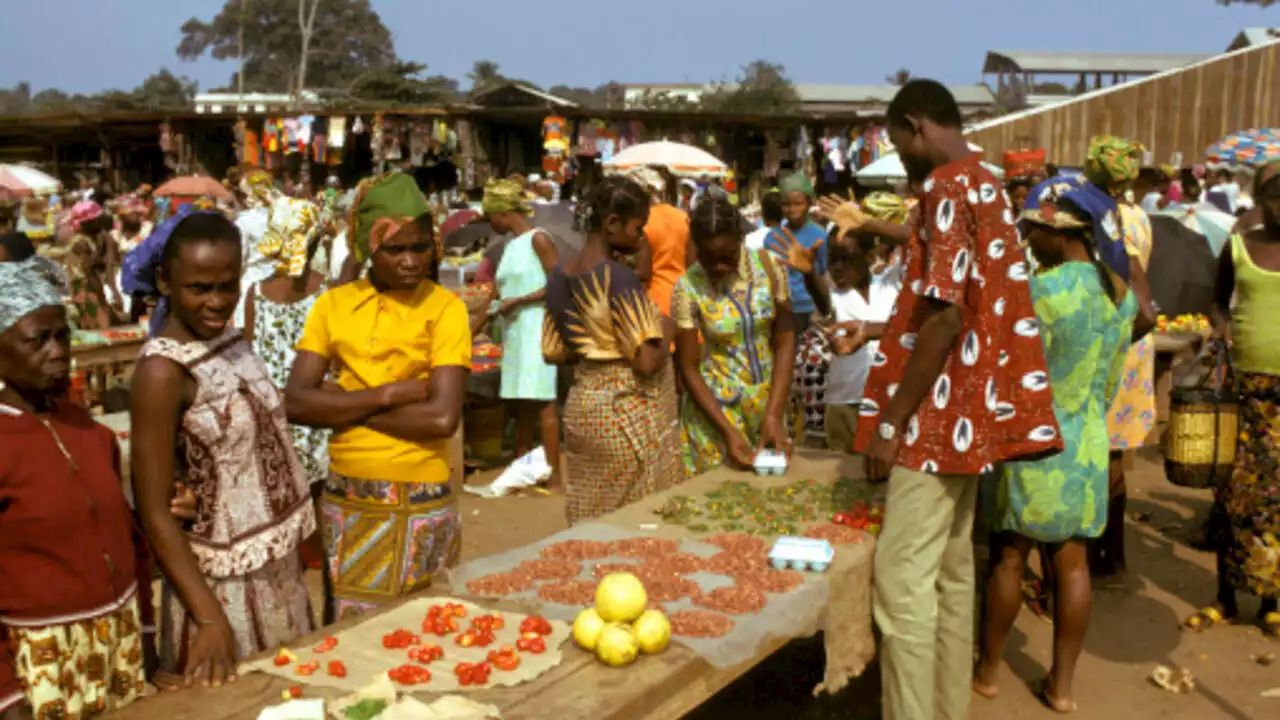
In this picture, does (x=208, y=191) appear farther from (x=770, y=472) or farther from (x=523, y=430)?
(x=770, y=472)

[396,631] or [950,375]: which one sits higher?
[950,375]

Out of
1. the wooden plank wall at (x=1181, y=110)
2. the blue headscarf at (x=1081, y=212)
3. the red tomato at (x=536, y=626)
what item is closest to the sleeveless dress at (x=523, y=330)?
the blue headscarf at (x=1081, y=212)

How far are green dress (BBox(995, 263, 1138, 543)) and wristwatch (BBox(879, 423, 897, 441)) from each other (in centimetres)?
89

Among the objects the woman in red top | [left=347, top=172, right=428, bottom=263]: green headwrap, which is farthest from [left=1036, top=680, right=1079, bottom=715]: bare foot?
the woman in red top

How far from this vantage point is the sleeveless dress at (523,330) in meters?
7.15

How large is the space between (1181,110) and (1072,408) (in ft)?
61.0

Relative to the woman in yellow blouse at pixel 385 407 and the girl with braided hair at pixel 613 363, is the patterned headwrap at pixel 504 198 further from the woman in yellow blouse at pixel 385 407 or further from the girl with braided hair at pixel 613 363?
the woman in yellow blouse at pixel 385 407

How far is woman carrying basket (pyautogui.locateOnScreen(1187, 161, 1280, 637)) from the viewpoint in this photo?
15.7 ft

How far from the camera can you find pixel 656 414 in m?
4.28

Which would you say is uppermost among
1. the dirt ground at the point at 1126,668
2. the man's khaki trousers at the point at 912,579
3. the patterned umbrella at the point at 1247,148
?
the patterned umbrella at the point at 1247,148

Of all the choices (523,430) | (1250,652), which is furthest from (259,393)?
(523,430)

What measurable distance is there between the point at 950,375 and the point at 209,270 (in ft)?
7.10

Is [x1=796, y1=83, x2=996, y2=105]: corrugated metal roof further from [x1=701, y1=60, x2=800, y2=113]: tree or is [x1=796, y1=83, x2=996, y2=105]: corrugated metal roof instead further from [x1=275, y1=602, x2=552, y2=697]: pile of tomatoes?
[x1=275, y1=602, x2=552, y2=697]: pile of tomatoes

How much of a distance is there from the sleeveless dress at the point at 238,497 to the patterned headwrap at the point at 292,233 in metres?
2.21
